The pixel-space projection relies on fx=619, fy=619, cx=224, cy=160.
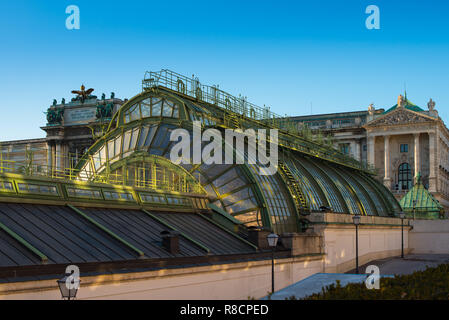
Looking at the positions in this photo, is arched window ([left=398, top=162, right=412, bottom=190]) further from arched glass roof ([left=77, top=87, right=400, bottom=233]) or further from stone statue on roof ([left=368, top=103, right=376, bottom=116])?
arched glass roof ([left=77, top=87, right=400, bottom=233])

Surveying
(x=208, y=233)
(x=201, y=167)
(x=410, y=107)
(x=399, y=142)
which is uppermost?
(x=410, y=107)

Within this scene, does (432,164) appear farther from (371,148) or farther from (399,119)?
(371,148)

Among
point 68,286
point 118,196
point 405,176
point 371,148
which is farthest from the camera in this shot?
point 371,148

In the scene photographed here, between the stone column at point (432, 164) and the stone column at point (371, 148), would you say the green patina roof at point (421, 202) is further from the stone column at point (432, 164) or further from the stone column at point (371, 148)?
the stone column at point (371, 148)

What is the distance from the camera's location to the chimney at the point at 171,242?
24.5m

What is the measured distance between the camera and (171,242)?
80.4 feet

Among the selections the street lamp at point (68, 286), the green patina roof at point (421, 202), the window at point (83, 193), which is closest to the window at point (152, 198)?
the window at point (83, 193)

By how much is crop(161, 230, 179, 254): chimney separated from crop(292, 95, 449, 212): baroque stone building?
10667cm

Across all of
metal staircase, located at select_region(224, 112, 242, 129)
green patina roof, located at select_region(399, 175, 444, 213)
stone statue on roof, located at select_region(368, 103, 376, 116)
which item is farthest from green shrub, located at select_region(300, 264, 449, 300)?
stone statue on roof, located at select_region(368, 103, 376, 116)

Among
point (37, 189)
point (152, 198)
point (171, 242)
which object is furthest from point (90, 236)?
point (152, 198)

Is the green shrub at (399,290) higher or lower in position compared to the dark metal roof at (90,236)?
lower

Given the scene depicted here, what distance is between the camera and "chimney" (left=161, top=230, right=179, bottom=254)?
24531 millimetres

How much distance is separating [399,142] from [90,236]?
390 feet
